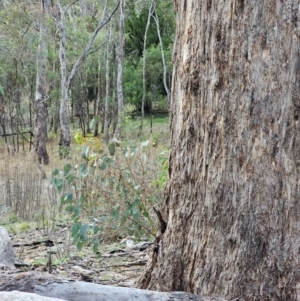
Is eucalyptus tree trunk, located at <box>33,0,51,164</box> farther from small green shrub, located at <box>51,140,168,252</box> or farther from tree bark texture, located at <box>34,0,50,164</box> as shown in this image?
small green shrub, located at <box>51,140,168,252</box>

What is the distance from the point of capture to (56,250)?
4414mm

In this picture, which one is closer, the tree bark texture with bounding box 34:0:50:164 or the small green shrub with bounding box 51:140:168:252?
the small green shrub with bounding box 51:140:168:252

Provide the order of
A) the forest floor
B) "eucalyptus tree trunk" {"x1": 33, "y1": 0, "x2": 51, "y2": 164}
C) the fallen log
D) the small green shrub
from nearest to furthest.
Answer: the fallen log → the small green shrub → the forest floor → "eucalyptus tree trunk" {"x1": 33, "y1": 0, "x2": 51, "y2": 164}

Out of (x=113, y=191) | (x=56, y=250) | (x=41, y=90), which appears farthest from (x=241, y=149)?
(x=41, y=90)

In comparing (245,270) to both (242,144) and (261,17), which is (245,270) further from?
(261,17)

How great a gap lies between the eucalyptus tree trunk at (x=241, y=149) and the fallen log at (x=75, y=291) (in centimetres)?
27

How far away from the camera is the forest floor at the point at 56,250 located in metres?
3.49

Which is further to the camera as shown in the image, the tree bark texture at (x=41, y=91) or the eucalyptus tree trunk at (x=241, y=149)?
the tree bark texture at (x=41, y=91)

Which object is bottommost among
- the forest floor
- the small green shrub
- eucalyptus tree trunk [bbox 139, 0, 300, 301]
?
the forest floor

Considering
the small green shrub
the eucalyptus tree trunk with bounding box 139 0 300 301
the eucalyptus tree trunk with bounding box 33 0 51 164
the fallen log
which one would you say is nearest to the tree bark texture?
the eucalyptus tree trunk with bounding box 33 0 51 164

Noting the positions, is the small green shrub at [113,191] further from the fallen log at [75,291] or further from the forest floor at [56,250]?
the fallen log at [75,291]

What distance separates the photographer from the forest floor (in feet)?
11.5

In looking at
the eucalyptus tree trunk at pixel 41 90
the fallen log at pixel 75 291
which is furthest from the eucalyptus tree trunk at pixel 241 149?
the eucalyptus tree trunk at pixel 41 90

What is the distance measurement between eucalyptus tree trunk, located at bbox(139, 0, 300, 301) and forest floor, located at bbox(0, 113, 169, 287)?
920mm
